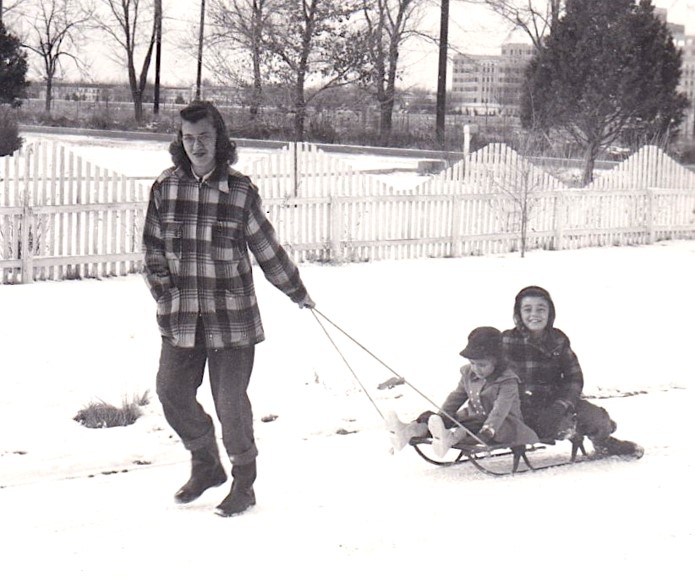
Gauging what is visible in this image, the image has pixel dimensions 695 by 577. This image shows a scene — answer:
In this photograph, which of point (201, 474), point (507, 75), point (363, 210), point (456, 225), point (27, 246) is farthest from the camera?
point (507, 75)

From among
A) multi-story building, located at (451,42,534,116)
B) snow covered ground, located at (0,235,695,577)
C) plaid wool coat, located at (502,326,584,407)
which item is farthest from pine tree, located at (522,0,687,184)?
plaid wool coat, located at (502,326,584,407)

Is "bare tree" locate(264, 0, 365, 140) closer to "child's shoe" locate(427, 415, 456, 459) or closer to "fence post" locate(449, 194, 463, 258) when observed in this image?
"fence post" locate(449, 194, 463, 258)

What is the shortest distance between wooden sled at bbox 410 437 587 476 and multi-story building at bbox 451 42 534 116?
34137mm

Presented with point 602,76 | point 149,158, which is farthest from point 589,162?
point 149,158

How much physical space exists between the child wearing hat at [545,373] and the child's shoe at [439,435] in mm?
524

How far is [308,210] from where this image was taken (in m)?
15.4

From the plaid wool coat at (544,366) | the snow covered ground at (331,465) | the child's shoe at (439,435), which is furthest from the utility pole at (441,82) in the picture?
the child's shoe at (439,435)

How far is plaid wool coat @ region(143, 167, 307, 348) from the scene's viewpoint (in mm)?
5469

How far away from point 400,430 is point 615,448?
4.00 ft

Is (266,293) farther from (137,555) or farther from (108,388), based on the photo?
(137,555)

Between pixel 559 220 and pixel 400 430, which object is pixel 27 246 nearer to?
pixel 400 430

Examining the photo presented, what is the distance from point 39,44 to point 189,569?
156ft

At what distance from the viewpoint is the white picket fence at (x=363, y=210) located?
13.1m

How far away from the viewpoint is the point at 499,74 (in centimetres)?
5509
